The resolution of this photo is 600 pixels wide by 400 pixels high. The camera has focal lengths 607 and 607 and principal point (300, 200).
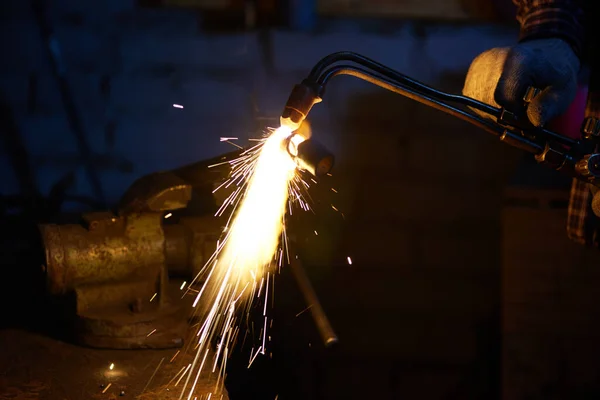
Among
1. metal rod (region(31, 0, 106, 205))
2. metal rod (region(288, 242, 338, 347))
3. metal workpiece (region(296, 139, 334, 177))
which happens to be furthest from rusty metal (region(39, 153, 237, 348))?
metal rod (region(31, 0, 106, 205))

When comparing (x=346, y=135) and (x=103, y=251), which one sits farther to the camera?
(x=346, y=135)

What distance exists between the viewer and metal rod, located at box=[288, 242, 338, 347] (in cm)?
119

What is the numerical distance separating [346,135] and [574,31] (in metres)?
0.74

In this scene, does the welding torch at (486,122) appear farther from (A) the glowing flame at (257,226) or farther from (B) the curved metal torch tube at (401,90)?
(A) the glowing flame at (257,226)

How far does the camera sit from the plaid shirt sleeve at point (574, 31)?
4.96 feet

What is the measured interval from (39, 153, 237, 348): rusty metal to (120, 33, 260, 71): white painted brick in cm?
56

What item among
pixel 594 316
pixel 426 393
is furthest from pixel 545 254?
pixel 426 393

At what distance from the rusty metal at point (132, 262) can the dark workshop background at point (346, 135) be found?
479mm

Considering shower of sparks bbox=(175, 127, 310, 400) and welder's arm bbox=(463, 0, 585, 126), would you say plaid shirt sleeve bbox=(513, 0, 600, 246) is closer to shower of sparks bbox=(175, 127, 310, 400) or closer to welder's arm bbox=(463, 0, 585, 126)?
welder's arm bbox=(463, 0, 585, 126)

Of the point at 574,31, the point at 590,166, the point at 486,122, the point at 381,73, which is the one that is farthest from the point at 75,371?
the point at 574,31

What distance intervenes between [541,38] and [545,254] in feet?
2.35

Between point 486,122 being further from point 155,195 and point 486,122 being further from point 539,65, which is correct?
point 155,195

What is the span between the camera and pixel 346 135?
78.4 inches

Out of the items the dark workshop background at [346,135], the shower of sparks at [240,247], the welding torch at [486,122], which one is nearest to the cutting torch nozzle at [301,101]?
the welding torch at [486,122]
